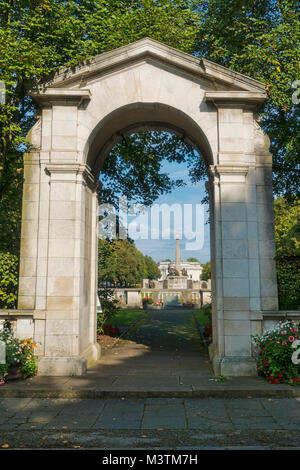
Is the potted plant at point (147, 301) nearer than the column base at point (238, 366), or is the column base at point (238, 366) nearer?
the column base at point (238, 366)

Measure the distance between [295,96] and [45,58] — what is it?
7.28 metres

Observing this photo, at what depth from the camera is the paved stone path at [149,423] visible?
18.4ft

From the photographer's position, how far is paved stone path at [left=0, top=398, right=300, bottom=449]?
5594 mm

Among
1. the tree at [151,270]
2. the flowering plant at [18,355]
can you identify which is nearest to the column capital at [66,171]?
the flowering plant at [18,355]

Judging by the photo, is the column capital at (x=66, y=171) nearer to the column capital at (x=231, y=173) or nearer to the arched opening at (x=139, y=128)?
the arched opening at (x=139, y=128)

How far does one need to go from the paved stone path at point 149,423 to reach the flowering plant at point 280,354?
33.5 inches

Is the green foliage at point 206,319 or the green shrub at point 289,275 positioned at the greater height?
the green shrub at point 289,275

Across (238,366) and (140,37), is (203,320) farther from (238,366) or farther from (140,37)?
(140,37)

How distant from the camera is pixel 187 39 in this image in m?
15.7

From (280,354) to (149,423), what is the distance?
11.7 ft

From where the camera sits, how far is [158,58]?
1047 cm

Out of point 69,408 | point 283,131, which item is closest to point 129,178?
point 283,131

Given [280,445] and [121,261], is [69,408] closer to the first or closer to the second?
[280,445]

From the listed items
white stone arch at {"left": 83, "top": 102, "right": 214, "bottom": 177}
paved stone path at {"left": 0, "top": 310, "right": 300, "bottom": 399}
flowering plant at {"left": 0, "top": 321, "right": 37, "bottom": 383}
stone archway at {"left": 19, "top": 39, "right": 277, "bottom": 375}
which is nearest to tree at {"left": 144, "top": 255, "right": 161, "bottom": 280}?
white stone arch at {"left": 83, "top": 102, "right": 214, "bottom": 177}
